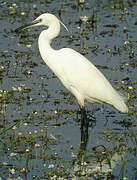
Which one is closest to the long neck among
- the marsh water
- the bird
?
the bird

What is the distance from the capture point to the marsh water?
6.00 m

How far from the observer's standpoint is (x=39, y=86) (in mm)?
8555

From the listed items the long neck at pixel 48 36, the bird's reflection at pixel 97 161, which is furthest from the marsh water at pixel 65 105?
the long neck at pixel 48 36

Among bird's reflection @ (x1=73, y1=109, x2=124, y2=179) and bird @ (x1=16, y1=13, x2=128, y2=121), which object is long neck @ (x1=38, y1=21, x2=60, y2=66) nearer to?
bird @ (x1=16, y1=13, x2=128, y2=121)

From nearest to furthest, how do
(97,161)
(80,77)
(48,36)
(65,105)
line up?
1. (97,161)
2. (80,77)
3. (48,36)
4. (65,105)

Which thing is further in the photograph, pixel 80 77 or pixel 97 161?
pixel 80 77

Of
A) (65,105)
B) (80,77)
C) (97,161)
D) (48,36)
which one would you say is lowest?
(97,161)

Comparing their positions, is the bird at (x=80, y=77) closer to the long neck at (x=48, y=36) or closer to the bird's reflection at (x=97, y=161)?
the long neck at (x=48, y=36)

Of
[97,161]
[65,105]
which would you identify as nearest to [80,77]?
[65,105]

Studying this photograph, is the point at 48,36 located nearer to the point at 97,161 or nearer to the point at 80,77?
the point at 80,77

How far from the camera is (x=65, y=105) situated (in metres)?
7.86

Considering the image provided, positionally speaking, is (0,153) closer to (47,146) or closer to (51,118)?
(47,146)

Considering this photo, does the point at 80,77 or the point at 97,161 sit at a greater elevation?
the point at 80,77

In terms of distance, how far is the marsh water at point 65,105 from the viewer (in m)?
6.00
